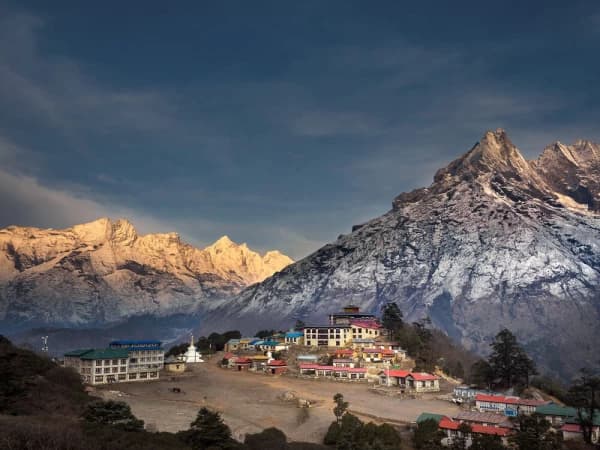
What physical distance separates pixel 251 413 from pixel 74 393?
22.5 metres

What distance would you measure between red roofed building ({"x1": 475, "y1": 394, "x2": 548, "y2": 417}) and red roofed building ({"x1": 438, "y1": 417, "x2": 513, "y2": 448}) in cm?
1240

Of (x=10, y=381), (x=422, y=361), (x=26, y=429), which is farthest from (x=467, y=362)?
(x=26, y=429)

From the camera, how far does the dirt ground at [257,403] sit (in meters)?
71.8

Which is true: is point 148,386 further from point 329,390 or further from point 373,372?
point 373,372

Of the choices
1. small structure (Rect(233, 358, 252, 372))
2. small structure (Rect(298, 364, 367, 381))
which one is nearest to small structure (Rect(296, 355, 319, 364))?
small structure (Rect(298, 364, 367, 381))

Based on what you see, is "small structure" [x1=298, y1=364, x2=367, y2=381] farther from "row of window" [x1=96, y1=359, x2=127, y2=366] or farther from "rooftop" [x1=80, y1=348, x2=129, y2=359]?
"rooftop" [x1=80, y1=348, x2=129, y2=359]

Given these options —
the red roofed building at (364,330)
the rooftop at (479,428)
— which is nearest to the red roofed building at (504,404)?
the rooftop at (479,428)

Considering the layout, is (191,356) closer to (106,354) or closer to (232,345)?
(232,345)

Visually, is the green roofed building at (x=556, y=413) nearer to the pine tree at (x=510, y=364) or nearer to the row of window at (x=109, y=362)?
the pine tree at (x=510, y=364)

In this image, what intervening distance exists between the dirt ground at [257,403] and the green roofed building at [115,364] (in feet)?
11.0

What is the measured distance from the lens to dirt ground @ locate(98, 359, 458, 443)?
235 feet

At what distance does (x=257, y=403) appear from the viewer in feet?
283

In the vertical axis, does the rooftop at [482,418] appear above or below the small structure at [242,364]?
below

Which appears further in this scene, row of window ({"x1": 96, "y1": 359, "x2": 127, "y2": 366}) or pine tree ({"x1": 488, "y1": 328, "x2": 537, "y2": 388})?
row of window ({"x1": 96, "y1": 359, "x2": 127, "y2": 366})
